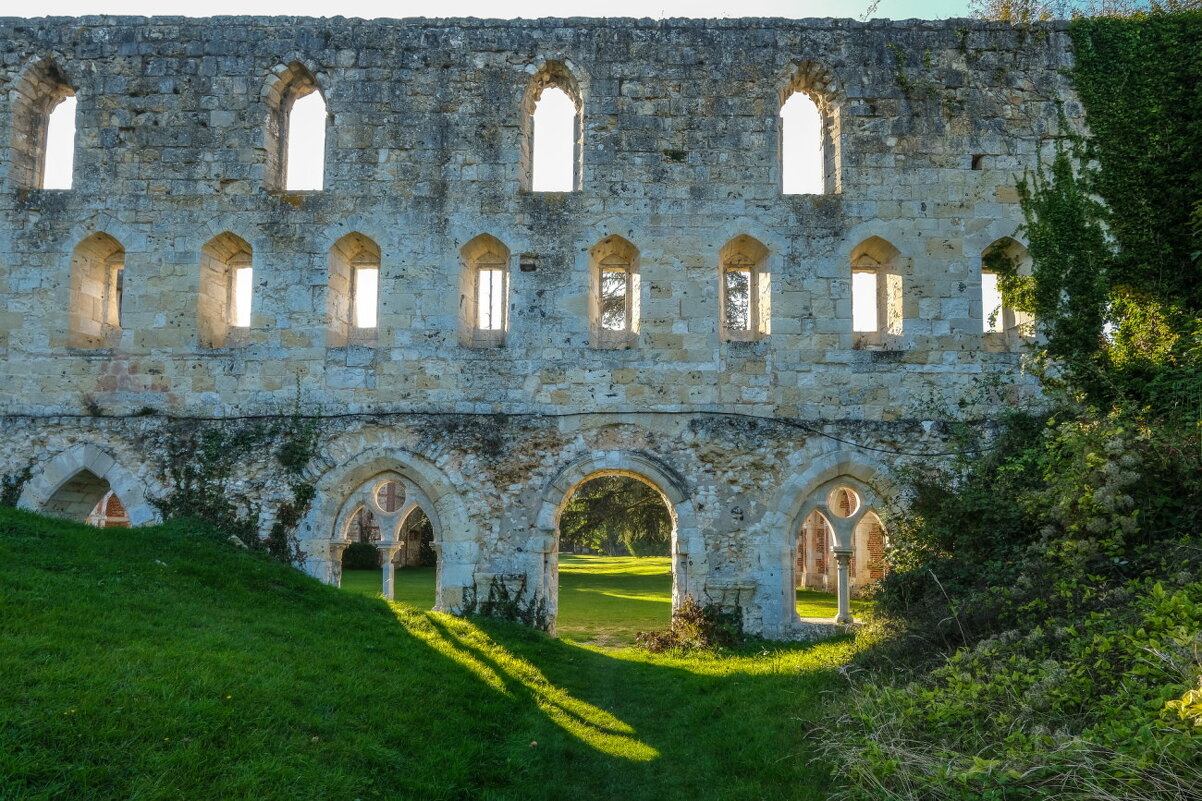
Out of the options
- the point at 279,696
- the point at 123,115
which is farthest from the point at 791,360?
the point at 123,115

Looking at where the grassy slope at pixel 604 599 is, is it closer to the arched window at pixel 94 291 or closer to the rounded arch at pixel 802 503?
Result: the rounded arch at pixel 802 503

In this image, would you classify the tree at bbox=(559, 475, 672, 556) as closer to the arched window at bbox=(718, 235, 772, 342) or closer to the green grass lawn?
the green grass lawn

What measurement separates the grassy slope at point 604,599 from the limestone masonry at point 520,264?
85.9 inches

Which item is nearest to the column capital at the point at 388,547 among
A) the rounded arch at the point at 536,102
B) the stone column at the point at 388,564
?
the stone column at the point at 388,564

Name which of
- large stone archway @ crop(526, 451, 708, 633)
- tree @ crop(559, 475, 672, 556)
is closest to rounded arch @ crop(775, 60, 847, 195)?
large stone archway @ crop(526, 451, 708, 633)

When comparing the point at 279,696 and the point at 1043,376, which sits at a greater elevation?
the point at 1043,376

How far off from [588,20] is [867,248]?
490cm

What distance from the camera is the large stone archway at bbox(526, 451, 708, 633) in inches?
437

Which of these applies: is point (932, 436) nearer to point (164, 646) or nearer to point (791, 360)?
point (791, 360)

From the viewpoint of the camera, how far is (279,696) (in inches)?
236

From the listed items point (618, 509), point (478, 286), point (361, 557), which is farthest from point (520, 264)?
point (361, 557)

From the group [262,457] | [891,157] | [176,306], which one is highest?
[891,157]

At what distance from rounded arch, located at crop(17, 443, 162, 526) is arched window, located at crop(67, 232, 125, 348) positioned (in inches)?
62.0

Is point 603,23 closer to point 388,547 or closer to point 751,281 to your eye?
point 751,281
